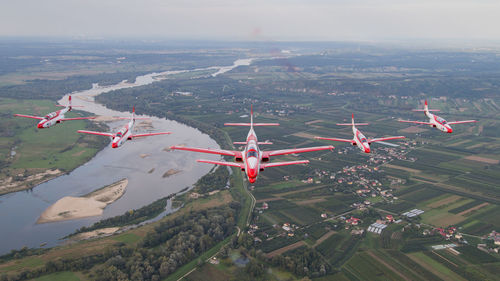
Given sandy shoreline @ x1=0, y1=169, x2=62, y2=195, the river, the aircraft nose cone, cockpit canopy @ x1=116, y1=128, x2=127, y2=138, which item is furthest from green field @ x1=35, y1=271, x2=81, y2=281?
the aircraft nose cone

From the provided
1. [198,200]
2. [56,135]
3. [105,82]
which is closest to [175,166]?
[198,200]

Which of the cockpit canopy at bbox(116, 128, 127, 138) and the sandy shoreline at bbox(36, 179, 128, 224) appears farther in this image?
the sandy shoreline at bbox(36, 179, 128, 224)

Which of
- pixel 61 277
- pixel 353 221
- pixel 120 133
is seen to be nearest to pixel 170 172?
pixel 61 277

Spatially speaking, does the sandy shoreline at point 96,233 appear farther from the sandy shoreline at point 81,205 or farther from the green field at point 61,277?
the green field at point 61,277

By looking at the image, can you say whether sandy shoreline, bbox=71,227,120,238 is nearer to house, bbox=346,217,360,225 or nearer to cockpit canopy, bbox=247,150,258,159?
cockpit canopy, bbox=247,150,258,159

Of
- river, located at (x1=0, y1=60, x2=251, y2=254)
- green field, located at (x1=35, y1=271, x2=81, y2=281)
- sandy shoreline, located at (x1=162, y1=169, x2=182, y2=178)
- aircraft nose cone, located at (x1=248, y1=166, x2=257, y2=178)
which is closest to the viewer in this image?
aircraft nose cone, located at (x1=248, y1=166, x2=257, y2=178)

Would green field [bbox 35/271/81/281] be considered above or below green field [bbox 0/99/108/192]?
Result: below
